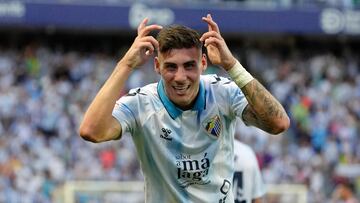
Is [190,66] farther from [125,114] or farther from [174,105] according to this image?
[125,114]

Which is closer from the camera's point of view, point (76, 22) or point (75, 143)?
point (75, 143)

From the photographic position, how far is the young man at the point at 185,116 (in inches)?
215

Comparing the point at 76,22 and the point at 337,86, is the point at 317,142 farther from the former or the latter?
the point at 76,22

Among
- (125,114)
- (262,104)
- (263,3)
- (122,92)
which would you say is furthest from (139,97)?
(263,3)

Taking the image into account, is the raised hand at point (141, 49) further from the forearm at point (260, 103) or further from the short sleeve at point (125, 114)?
the forearm at point (260, 103)

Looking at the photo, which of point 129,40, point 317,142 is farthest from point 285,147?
point 129,40

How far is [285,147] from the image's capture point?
2112 centimetres

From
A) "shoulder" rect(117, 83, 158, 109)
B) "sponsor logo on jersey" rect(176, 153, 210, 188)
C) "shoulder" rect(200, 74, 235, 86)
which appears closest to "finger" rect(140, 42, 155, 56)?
"shoulder" rect(117, 83, 158, 109)

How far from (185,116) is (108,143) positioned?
14304 mm

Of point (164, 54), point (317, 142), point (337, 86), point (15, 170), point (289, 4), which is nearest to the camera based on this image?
point (164, 54)

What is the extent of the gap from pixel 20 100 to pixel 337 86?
7.30 metres

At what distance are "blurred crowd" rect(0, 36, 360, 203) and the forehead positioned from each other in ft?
41.4

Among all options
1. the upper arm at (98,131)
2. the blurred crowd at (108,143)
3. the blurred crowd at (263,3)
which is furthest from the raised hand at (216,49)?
the blurred crowd at (263,3)

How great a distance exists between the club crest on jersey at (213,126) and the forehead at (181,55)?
0.41 meters
